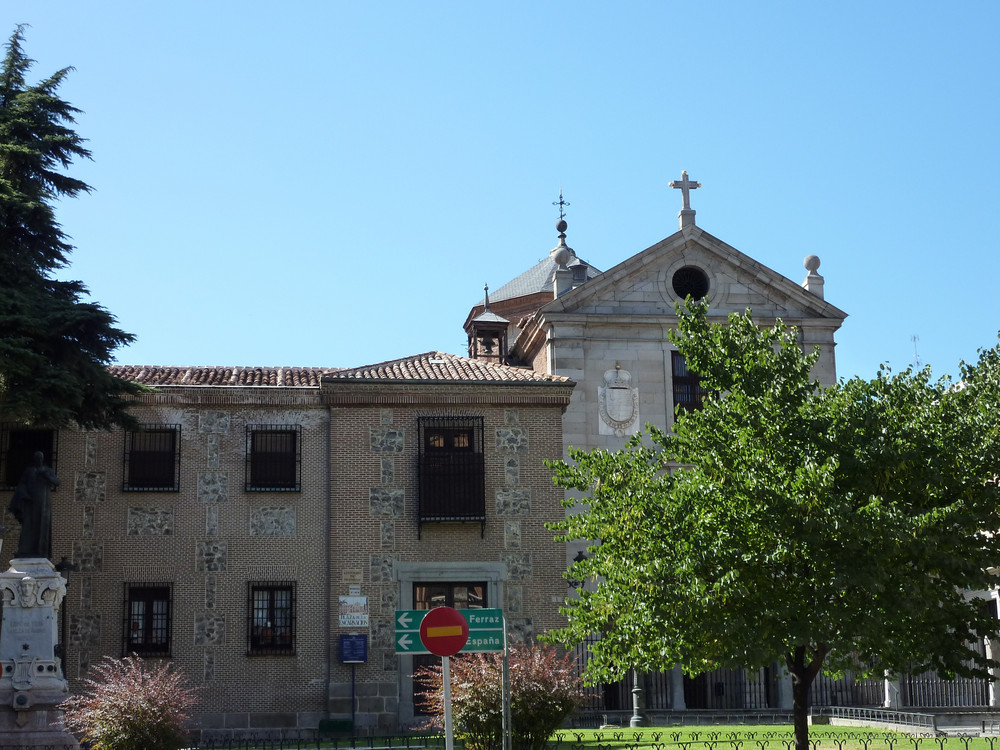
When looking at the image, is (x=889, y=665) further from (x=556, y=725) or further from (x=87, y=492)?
(x=87, y=492)

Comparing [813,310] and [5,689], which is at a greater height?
[813,310]

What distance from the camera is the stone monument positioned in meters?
19.8

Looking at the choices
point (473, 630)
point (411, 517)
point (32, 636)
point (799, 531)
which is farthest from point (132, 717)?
point (799, 531)

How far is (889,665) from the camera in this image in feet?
60.1

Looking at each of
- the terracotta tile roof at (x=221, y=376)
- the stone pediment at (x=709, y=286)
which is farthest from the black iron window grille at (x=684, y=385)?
the terracotta tile roof at (x=221, y=376)

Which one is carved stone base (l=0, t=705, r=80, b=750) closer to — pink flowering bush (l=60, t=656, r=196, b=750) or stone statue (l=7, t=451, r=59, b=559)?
pink flowering bush (l=60, t=656, r=196, b=750)

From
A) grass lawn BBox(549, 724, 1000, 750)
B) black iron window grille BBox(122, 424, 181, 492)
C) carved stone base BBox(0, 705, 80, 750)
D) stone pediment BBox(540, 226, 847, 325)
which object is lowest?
grass lawn BBox(549, 724, 1000, 750)

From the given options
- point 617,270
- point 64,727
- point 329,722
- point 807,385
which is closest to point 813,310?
point 617,270

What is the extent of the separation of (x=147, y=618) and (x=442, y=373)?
830 cm

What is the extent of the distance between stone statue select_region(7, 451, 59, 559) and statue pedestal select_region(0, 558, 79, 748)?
313 mm

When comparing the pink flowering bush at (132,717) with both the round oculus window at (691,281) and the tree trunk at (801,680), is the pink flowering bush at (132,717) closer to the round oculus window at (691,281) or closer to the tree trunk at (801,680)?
the tree trunk at (801,680)

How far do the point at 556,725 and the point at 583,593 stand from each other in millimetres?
2216

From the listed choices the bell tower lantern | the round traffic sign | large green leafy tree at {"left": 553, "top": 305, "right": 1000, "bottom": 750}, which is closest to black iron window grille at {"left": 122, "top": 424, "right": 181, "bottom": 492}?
the bell tower lantern

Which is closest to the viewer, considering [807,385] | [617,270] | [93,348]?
[807,385]
